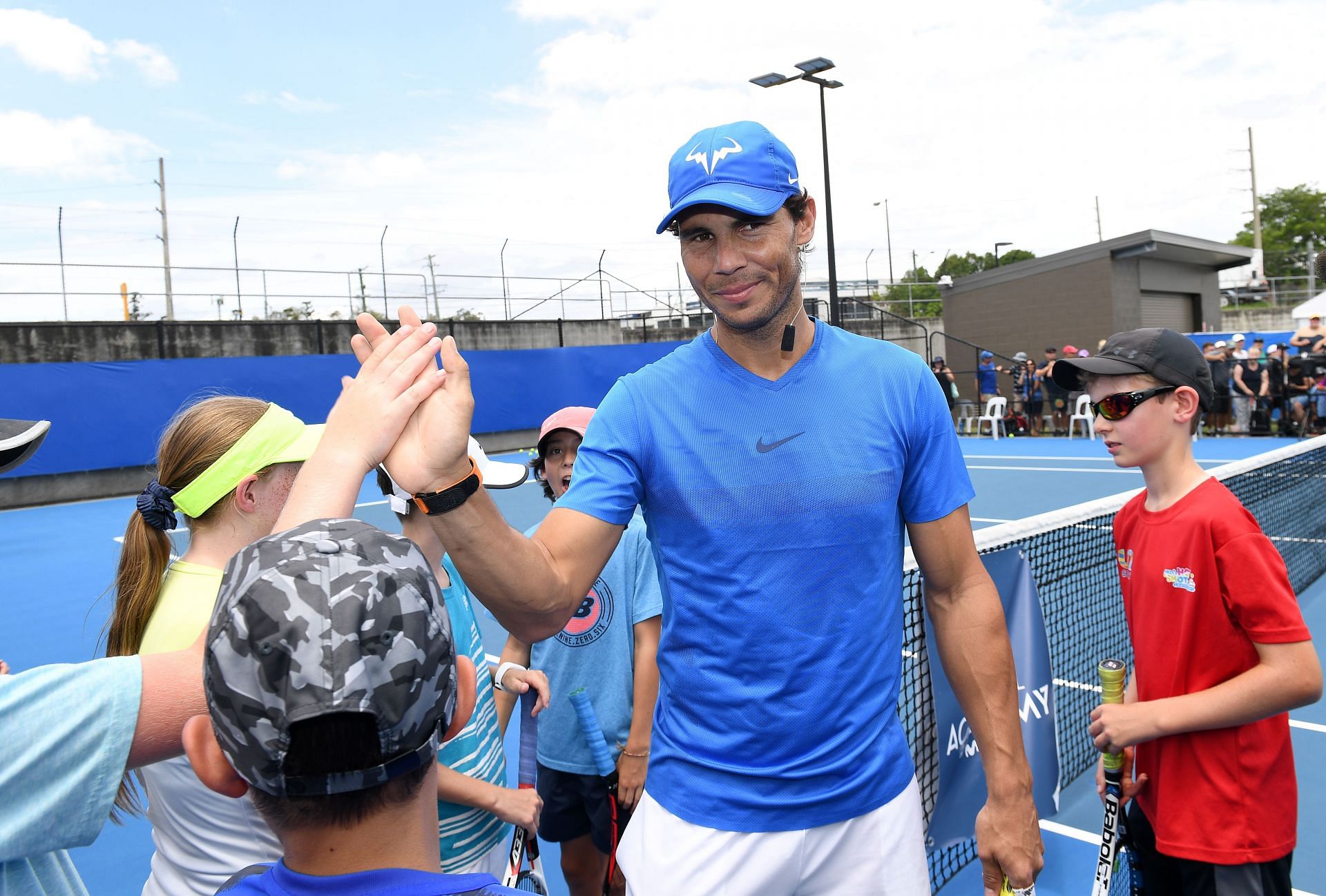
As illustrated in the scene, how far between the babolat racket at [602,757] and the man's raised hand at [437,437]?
1.72 meters

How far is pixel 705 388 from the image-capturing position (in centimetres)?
209

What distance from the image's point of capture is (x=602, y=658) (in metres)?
3.32

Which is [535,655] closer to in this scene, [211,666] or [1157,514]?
[1157,514]

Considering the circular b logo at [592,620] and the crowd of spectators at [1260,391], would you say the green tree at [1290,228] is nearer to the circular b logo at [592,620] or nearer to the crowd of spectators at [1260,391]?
the crowd of spectators at [1260,391]

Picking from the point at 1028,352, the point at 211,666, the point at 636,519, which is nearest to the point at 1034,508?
the point at 636,519

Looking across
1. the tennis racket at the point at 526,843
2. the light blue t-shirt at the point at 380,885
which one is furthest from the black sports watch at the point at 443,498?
the tennis racket at the point at 526,843

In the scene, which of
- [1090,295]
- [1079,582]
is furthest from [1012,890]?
[1090,295]

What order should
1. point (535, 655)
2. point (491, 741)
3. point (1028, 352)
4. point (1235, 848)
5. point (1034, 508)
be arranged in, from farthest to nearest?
point (1028, 352), point (1034, 508), point (535, 655), point (491, 741), point (1235, 848)

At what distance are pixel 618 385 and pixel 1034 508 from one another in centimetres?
1132

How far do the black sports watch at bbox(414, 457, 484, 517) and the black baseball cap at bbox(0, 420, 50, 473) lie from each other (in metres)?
0.95

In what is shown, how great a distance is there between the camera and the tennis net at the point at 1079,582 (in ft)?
11.5

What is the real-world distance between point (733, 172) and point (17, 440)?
1672 millimetres

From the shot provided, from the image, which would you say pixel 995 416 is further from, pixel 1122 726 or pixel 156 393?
pixel 1122 726

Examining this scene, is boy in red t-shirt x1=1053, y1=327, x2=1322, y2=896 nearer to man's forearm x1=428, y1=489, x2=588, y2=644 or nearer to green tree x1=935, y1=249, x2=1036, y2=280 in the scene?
man's forearm x1=428, y1=489, x2=588, y2=644
